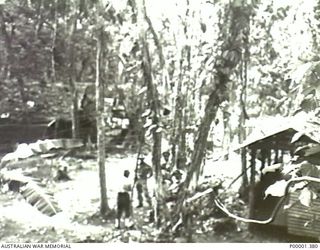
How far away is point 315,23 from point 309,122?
342 millimetres

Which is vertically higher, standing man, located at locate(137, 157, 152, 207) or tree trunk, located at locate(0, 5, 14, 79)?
tree trunk, located at locate(0, 5, 14, 79)

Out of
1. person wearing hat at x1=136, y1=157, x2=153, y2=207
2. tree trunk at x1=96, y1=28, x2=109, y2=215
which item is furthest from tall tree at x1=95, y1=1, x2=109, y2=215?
person wearing hat at x1=136, y1=157, x2=153, y2=207

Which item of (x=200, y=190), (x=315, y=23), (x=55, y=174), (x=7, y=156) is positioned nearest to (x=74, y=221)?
(x=55, y=174)

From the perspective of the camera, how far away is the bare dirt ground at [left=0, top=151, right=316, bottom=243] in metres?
1.58

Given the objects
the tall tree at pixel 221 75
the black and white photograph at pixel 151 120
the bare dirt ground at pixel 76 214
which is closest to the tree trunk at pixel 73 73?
the black and white photograph at pixel 151 120

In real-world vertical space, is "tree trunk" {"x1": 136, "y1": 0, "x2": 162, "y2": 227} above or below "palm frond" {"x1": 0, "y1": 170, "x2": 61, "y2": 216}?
above

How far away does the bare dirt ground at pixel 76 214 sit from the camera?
1585mm

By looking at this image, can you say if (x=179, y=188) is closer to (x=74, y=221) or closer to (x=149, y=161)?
(x=149, y=161)

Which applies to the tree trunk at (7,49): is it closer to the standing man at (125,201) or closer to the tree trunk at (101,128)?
the tree trunk at (101,128)

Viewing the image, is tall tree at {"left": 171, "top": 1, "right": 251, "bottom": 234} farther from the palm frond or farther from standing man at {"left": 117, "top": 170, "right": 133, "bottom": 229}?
the palm frond

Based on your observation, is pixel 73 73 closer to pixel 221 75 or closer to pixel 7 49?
pixel 7 49

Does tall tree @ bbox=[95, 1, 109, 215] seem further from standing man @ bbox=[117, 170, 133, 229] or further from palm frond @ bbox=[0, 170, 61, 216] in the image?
palm frond @ bbox=[0, 170, 61, 216]

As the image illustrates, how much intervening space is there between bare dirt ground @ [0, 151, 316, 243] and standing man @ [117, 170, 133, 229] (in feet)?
0.05

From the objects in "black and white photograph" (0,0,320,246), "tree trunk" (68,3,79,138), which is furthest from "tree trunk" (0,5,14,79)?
"tree trunk" (68,3,79,138)
